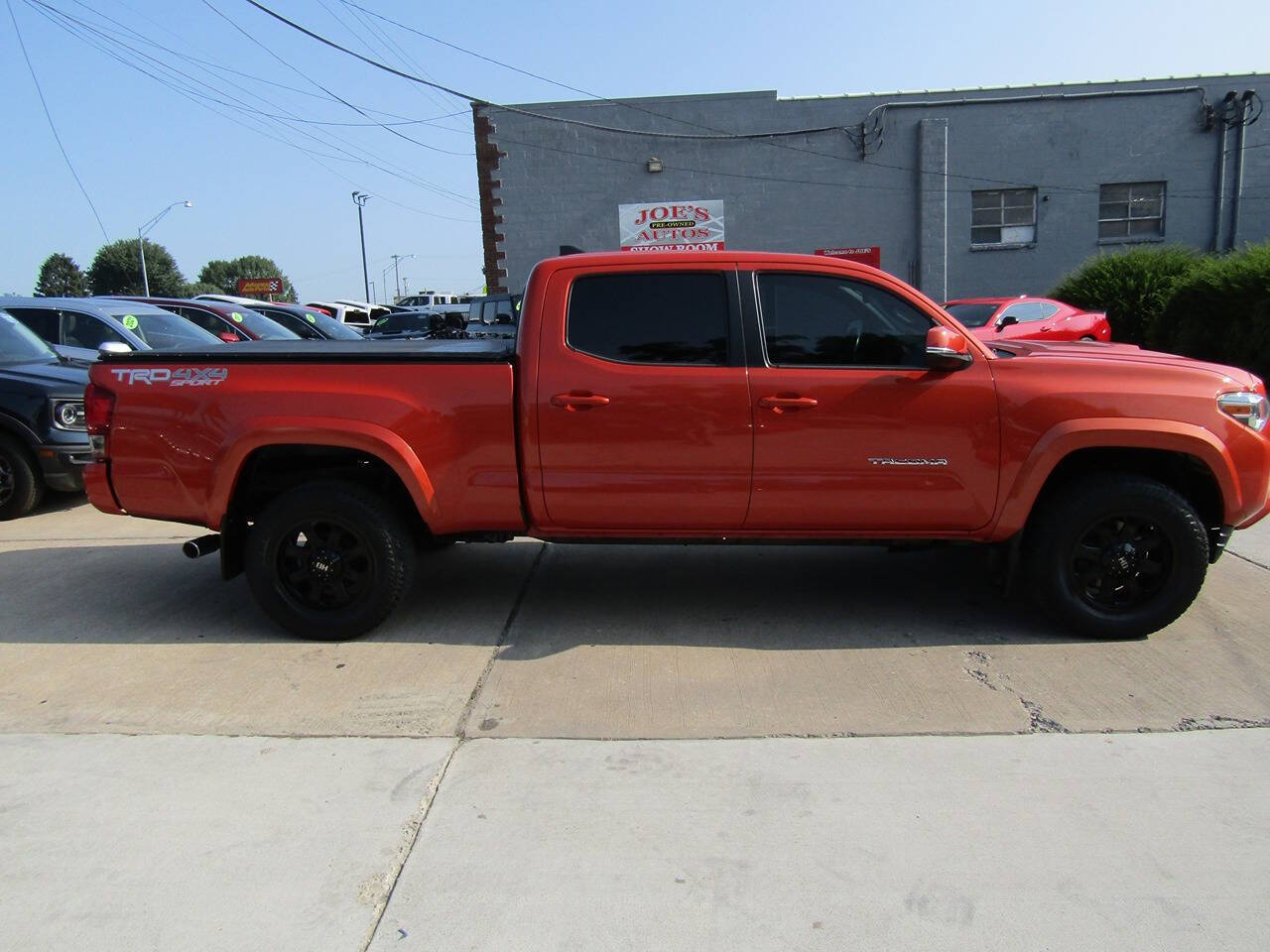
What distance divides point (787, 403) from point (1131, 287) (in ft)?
50.5

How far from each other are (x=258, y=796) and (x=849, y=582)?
11.8 ft

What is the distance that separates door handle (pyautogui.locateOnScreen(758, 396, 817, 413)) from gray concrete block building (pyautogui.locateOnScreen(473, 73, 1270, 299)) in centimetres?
1890

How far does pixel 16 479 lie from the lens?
7781 millimetres

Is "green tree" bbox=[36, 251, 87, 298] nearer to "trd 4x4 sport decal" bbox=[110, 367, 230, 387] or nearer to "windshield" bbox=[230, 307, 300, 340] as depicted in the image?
"windshield" bbox=[230, 307, 300, 340]

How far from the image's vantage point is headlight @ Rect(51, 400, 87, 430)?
7.82m

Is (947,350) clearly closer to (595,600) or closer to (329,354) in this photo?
(595,600)

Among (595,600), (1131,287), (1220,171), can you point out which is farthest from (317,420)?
(1220,171)

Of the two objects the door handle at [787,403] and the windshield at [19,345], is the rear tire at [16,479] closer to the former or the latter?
the windshield at [19,345]

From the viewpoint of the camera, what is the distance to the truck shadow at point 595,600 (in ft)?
16.2

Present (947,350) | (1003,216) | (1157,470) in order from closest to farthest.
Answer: (947,350) → (1157,470) → (1003,216)

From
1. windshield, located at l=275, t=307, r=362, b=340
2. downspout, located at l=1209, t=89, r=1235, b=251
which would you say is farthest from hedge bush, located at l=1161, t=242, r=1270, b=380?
windshield, located at l=275, t=307, r=362, b=340

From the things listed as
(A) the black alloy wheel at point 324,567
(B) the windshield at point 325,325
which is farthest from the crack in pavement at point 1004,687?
(B) the windshield at point 325,325

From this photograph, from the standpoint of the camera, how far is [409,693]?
4.28 m

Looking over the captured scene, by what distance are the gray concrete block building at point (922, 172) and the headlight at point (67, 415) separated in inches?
645
